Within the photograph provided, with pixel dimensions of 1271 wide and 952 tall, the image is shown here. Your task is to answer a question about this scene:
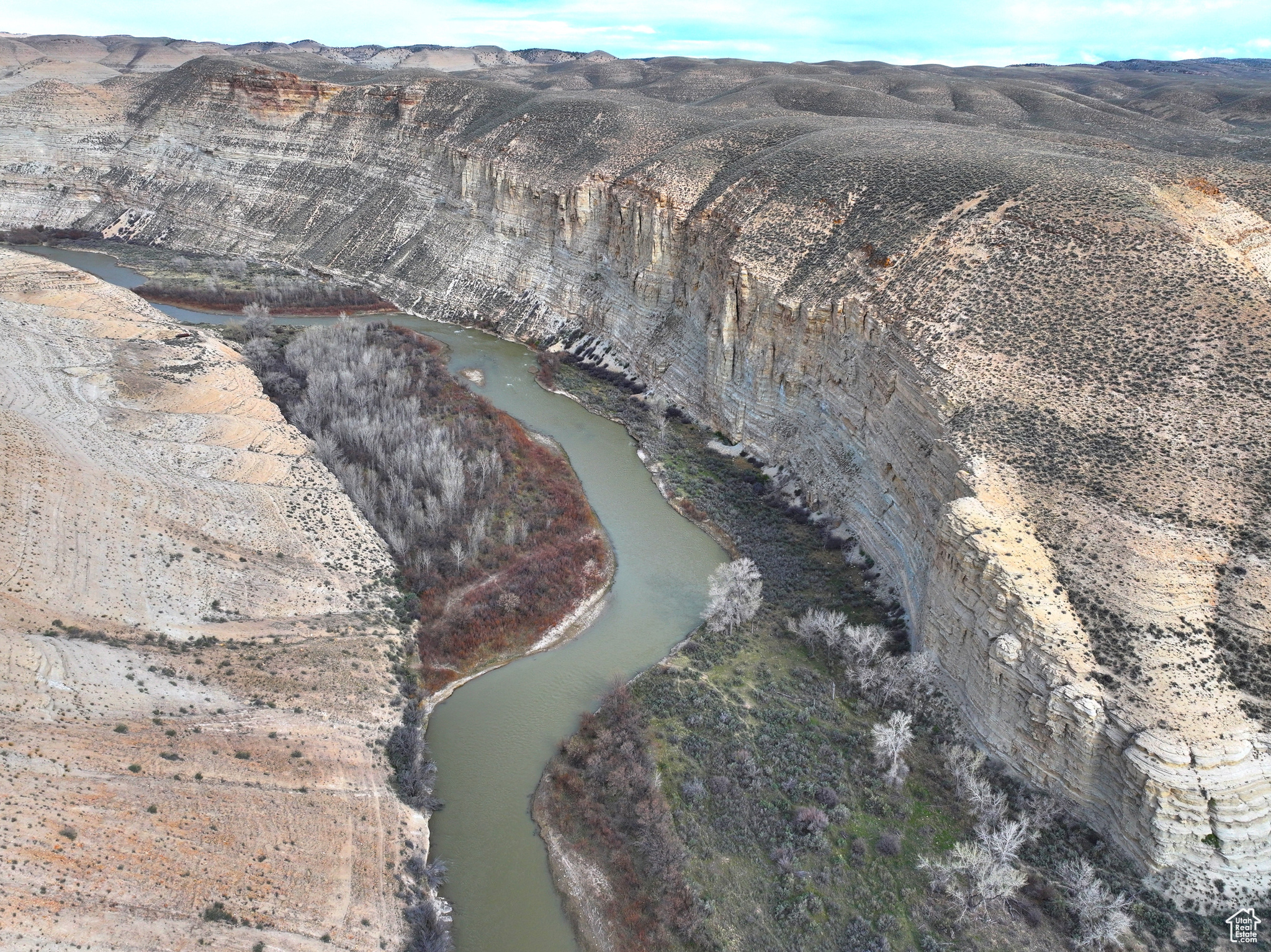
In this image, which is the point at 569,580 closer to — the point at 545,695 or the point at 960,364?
the point at 545,695

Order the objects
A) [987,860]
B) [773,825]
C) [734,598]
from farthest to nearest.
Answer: [734,598]
[773,825]
[987,860]

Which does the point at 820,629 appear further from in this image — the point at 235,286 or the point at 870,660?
the point at 235,286

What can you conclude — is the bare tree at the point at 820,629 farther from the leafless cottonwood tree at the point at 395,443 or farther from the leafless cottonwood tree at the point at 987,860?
the leafless cottonwood tree at the point at 395,443

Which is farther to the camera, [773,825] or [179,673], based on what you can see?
[179,673]

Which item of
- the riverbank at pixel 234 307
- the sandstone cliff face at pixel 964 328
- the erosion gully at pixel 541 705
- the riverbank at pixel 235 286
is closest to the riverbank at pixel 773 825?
the erosion gully at pixel 541 705

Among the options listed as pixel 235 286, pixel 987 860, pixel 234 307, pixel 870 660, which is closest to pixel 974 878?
A: pixel 987 860

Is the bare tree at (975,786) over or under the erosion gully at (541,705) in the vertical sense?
over

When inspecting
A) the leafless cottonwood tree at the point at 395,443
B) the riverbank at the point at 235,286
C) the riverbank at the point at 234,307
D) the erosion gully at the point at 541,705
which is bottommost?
the erosion gully at the point at 541,705

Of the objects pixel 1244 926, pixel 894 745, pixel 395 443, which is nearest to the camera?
pixel 1244 926
